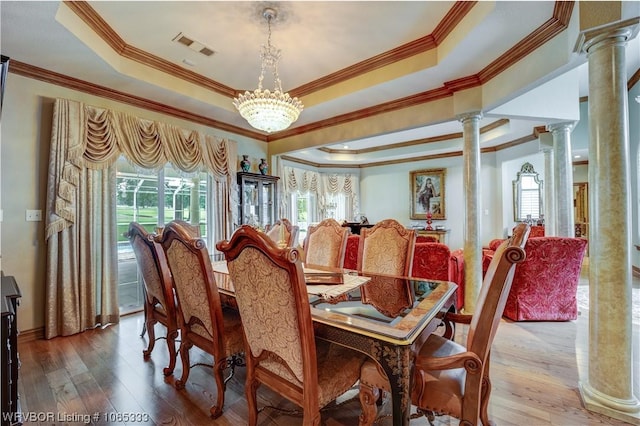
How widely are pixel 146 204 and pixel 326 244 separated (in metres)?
2.49

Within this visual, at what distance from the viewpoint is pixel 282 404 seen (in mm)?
1846

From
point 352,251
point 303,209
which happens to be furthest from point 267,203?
point 303,209

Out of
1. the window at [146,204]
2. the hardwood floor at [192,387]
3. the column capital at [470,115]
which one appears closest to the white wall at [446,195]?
the column capital at [470,115]

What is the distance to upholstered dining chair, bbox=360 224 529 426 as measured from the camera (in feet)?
3.73

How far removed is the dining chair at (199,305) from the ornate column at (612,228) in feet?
7.40

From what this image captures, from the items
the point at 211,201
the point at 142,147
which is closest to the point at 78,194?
the point at 142,147

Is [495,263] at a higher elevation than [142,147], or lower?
lower

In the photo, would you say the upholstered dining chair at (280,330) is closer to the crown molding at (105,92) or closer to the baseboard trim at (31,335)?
the baseboard trim at (31,335)

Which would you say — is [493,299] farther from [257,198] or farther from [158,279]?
[257,198]

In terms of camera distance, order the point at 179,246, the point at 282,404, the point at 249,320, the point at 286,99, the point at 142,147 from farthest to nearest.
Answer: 1. the point at 142,147
2. the point at 286,99
3. the point at 282,404
4. the point at 179,246
5. the point at 249,320

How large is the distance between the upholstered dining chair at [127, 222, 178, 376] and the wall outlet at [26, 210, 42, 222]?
1.51m

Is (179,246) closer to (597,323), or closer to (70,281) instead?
(70,281)

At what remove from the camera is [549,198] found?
4512 millimetres

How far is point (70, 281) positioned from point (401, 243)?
3.30 meters
